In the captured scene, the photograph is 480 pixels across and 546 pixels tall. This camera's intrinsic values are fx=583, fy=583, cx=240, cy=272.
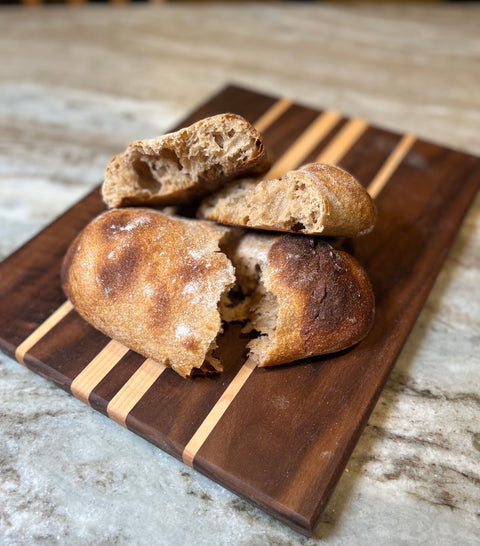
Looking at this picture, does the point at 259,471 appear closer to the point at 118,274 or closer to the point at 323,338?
the point at 323,338

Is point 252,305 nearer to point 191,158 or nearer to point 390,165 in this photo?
point 191,158

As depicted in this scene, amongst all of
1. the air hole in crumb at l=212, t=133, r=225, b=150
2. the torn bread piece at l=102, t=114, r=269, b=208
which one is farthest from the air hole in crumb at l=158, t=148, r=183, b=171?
the air hole in crumb at l=212, t=133, r=225, b=150

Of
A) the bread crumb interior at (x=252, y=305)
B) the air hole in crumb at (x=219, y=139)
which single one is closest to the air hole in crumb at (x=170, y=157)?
the air hole in crumb at (x=219, y=139)

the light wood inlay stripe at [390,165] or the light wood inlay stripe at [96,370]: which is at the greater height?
the light wood inlay stripe at [390,165]

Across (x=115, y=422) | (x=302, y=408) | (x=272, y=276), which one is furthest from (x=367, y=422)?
(x=115, y=422)

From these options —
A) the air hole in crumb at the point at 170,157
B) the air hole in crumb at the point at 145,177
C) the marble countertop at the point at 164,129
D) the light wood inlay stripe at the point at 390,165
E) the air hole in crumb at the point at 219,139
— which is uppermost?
the air hole in crumb at the point at 219,139

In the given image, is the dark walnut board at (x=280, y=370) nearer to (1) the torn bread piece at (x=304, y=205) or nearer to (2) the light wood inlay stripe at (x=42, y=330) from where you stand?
(2) the light wood inlay stripe at (x=42, y=330)

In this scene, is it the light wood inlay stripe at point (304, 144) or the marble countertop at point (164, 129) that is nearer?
the marble countertop at point (164, 129)
